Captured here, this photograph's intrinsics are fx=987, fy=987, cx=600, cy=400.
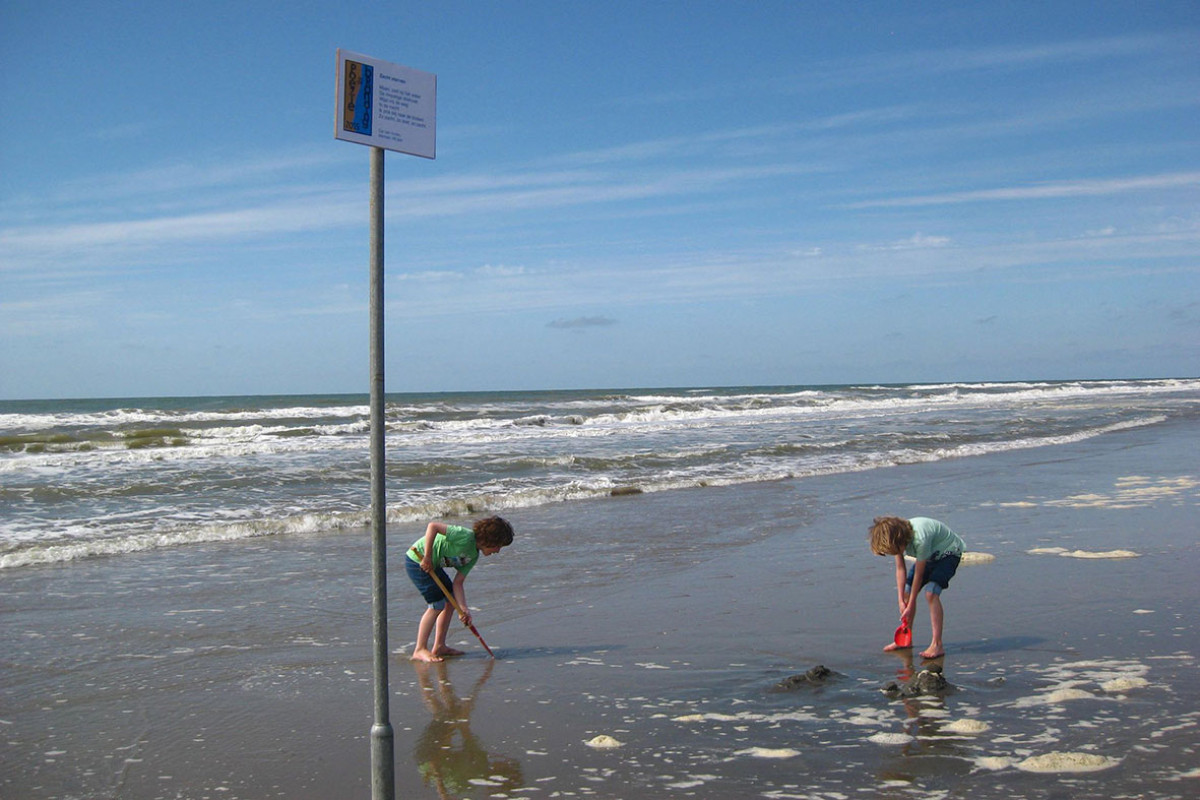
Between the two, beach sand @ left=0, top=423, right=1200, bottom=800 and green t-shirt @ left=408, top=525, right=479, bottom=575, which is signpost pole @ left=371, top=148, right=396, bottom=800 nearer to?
beach sand @ left=0, top=423, right=1200, bottom=800

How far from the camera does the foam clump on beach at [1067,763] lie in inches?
156

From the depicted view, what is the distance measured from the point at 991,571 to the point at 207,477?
1296 cm

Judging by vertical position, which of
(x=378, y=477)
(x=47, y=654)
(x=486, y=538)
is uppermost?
(x=378, y=477)

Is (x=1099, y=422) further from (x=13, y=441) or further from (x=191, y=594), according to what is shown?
(x=13, y=441)

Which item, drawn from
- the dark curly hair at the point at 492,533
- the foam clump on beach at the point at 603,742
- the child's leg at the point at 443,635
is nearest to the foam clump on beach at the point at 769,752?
the foam clump on beach at the point at 603,742

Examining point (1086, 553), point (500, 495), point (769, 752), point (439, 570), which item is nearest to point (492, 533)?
point (439, 570)

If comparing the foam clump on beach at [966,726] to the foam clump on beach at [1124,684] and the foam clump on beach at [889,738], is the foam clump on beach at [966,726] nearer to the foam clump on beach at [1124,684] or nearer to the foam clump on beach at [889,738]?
the foam clump on beach at [889,738]

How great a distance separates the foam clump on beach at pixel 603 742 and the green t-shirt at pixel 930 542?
230 centimetres

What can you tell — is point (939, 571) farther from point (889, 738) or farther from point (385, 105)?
point (385, 105)

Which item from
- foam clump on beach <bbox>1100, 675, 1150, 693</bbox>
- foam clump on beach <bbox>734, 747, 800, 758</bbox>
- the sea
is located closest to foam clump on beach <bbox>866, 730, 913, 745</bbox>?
foam clump on beach <bbox>734, 747, 800, 758</bbox>

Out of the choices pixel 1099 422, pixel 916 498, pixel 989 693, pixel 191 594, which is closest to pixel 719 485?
pixel 916 498

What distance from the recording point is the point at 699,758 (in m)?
4.25

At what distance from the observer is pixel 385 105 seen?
9.63 ft

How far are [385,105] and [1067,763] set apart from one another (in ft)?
11.9
